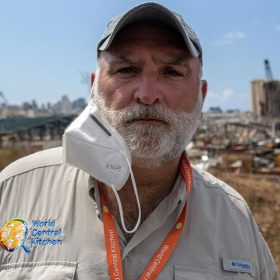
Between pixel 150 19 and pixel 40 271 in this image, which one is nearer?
pixel 40 271

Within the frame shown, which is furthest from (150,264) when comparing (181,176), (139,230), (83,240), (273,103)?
(273,103)

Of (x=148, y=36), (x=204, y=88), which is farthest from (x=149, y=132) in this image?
(x=204, y=88)

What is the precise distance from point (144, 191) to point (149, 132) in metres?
0.34

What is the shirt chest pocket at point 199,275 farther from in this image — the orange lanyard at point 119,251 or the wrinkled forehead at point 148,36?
the wrinkled forehead at point 148,36

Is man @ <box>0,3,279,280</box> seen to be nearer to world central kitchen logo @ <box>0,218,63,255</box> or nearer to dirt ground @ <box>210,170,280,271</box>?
world central kitchen logo @ <box>0,218,63,255</box>

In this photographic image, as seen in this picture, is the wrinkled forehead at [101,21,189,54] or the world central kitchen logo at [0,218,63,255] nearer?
the world central kitchen logo at [0,218,63,255]

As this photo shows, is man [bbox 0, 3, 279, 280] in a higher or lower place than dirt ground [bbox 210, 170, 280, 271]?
higher

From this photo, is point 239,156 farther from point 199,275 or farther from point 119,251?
point 119,251

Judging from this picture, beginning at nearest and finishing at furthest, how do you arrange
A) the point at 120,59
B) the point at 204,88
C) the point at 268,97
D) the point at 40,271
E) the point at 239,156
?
the point at 40,271 → the point at 120,59 → the point at 204,88 → the point at 239,156 → the point at 268,97

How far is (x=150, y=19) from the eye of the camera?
2402 mm

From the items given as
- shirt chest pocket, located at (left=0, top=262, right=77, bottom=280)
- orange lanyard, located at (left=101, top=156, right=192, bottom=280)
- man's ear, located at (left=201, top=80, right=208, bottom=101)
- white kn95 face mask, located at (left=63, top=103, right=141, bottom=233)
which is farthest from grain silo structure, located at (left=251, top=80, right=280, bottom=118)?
shirt chest pocket, located at (left=0, top=262, right=77, bottom=280)

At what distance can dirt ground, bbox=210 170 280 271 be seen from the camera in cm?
1086

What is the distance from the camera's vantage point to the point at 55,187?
2.39m

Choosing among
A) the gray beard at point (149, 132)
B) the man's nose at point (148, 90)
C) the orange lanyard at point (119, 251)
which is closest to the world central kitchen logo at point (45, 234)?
the orange lanyard at point (119, 251)
